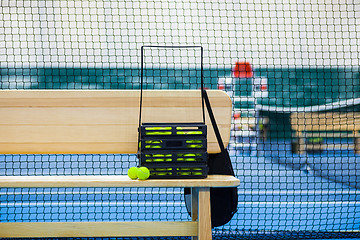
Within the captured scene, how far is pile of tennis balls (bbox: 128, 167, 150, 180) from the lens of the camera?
5.53 feet

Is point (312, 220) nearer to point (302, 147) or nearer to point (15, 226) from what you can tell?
point (15, 226)

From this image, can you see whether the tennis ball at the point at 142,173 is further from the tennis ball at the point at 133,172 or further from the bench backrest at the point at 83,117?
the bench backrest at the point at 83,117

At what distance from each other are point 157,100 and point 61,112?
1.47ft

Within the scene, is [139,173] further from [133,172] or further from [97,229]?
[97,229]

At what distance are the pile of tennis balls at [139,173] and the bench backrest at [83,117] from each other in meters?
0.47

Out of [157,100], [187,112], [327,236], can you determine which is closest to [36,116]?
[157,100]

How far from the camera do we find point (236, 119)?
981cm

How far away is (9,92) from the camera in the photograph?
213cm

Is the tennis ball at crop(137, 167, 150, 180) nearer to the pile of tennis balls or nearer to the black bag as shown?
the pile of tennis balls

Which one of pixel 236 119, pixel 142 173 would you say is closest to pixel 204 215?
pixel 142 173

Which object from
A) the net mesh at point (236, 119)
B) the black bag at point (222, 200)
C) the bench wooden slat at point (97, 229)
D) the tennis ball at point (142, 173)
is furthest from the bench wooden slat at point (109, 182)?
the net mesh at point (236, 119)

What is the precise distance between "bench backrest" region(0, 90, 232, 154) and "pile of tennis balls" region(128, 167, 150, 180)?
47 cm

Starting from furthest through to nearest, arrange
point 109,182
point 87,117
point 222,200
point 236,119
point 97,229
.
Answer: point 236,119 < point 87,117 < point 222,200 < point 97,229 < point 109,182

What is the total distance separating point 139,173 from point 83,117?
0.60 meters
